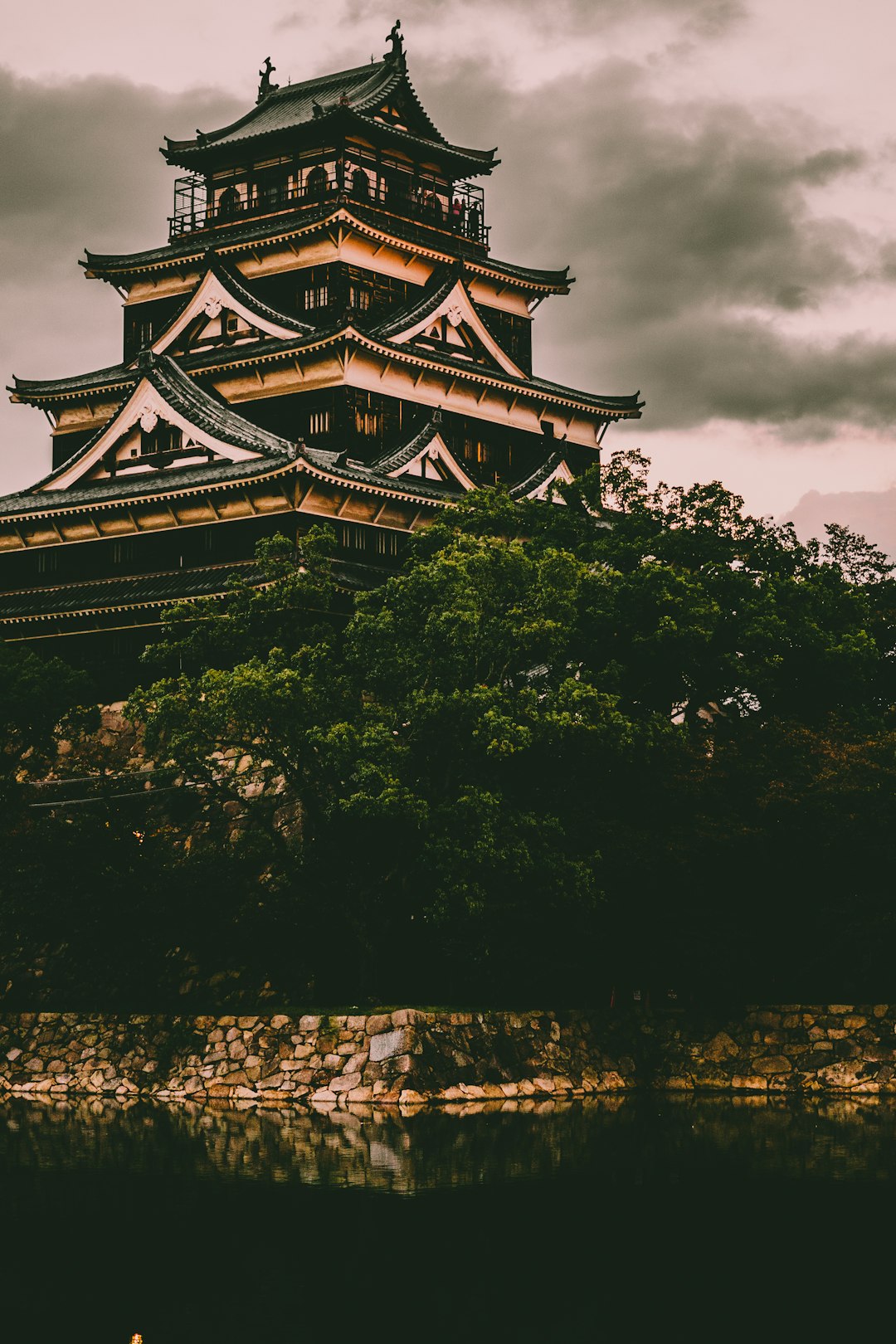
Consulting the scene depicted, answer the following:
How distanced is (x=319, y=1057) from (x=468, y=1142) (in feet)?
18.7

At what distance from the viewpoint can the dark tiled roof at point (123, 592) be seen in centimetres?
3347

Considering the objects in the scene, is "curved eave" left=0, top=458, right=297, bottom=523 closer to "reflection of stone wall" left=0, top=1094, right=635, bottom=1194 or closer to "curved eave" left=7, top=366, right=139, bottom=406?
"curved eave" left=7, top=366, right=139, bottom=406

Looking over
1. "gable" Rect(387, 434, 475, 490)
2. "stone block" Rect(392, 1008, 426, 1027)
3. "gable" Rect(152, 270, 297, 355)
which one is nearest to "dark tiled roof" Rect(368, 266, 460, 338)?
"gable" Rect(152, 270, 297, 355)

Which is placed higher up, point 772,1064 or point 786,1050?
point 786,1050

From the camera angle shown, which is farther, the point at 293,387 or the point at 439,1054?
the point at 293,387

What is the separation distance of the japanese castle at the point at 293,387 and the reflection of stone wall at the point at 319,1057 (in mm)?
8952

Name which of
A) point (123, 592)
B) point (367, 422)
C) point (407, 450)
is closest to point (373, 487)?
point (407, 450)

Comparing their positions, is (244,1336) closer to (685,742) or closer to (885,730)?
(685,742)

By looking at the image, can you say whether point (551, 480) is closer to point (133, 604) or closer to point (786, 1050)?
point (133, 604)

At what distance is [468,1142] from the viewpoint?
20.5m

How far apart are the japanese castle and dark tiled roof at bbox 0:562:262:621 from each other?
0.23 feet

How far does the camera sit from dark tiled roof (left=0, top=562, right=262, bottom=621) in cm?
3347

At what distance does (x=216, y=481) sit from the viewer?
112ft

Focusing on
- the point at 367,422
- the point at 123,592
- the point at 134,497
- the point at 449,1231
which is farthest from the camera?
the point at 367,422
